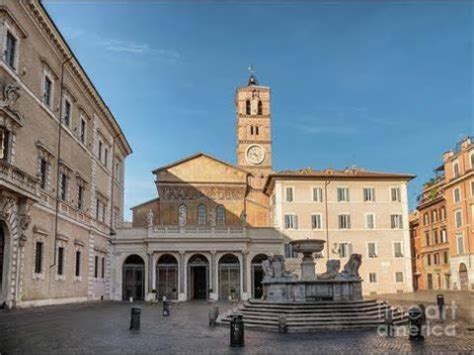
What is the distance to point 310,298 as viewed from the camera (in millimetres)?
19562

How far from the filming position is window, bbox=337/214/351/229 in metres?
47.1

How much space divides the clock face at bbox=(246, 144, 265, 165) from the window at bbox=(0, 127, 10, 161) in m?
48.6

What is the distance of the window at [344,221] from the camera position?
47062mm

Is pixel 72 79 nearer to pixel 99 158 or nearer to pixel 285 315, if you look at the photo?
pixel 99 158

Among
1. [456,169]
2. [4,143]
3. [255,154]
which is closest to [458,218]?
[456,169]

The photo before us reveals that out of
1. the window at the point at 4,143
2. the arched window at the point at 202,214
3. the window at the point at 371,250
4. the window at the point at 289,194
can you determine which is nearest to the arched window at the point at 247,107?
the arched window at the point at 202,214

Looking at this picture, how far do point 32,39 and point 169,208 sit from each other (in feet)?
94.1

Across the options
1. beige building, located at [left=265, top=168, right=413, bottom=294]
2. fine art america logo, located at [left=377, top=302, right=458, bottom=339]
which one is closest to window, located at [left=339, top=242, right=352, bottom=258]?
beige building, located at [left=265, top=168, right=413, bottom=294]

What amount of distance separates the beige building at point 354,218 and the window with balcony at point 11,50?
90.9ft

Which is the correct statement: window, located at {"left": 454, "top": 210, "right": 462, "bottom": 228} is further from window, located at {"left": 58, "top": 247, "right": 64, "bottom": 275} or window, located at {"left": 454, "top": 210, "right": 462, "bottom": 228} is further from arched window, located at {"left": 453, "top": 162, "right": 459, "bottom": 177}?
window, located at {"left": 58, "top": 247, "right": 64, "bottom": 275}

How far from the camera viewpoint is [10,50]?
913 inches

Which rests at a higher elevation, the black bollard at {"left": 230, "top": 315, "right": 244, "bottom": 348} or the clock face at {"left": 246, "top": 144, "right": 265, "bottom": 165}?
the clock face at {"left": 246, "top": 144, "right": 265, "bottom": 165}

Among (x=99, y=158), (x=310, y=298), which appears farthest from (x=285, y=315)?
(x=99, y=158)

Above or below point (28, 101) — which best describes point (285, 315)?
below
